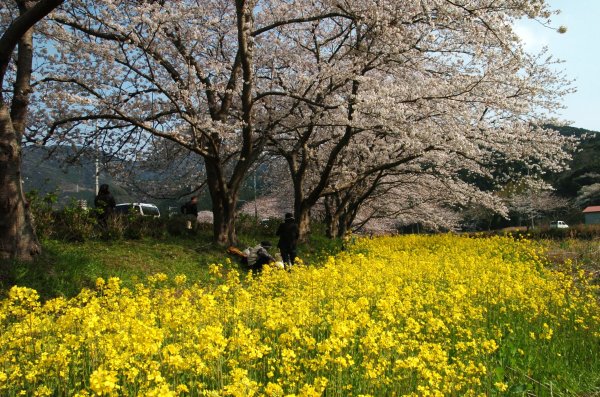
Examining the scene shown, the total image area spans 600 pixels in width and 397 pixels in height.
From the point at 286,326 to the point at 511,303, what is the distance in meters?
3.95

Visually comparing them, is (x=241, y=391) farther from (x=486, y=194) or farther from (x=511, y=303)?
(x=486, y=194)

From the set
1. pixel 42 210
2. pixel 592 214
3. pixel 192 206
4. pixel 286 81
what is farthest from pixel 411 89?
pixel 592 214

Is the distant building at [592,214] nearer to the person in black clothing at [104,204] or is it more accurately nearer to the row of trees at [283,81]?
the row of trees at [283,81]

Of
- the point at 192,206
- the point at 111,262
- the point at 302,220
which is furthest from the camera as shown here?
the point at 302,220

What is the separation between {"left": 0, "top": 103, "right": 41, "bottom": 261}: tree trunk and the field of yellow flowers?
340 cm

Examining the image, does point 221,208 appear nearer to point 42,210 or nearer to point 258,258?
point 258,258

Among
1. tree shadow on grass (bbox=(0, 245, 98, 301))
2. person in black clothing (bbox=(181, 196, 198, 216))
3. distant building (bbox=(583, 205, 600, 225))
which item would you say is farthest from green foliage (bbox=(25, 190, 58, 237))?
distant building (bbox=(583, 205, 600, 225))

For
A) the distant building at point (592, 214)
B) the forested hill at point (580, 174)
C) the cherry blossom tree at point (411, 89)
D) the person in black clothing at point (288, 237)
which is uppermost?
the forested hill at point (580, 174)

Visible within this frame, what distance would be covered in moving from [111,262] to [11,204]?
252 cm

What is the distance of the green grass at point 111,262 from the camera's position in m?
8.51

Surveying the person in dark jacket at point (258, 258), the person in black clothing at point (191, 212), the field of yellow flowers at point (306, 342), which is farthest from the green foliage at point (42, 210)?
the field of yellow flowers at point (306, 342)

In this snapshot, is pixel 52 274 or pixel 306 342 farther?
pixel 52 274

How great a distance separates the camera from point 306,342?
14.1 ft

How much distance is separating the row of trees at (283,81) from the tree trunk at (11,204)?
4.87 ft
